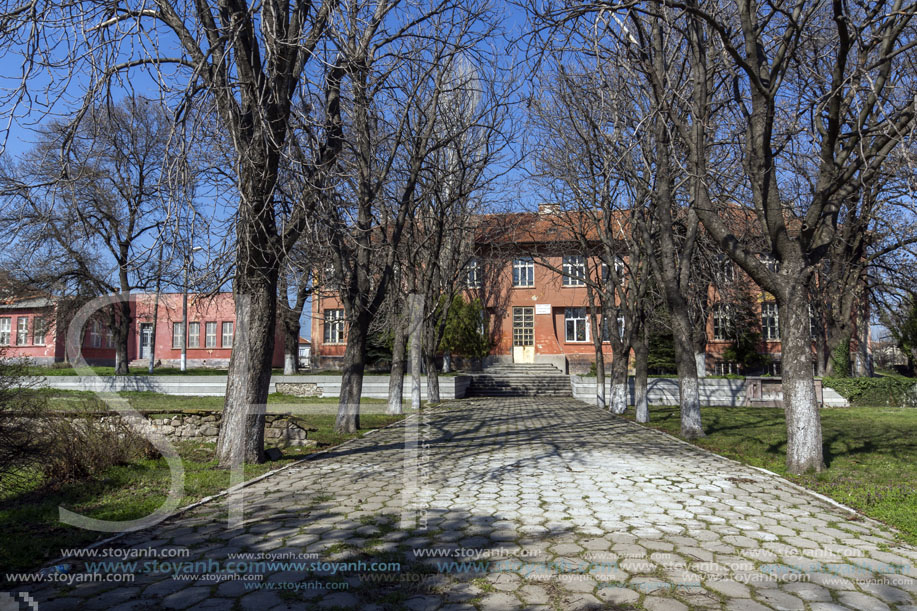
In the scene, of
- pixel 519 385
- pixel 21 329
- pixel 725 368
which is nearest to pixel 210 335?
pixel 21 329

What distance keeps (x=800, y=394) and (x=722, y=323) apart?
24125mm

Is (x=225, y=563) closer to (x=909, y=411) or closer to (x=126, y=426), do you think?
(x=126, y=426)

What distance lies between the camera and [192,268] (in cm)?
659

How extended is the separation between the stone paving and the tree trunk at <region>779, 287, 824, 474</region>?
0.56m

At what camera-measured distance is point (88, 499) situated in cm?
621

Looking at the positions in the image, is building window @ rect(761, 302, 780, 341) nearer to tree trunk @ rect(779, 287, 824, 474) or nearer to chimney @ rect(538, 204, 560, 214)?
chimney @ rect(538, 204, 560, 214)

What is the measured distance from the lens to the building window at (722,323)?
24.4 metres

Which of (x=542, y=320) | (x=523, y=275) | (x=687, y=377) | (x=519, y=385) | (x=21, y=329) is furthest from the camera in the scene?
(x=21, y=329)

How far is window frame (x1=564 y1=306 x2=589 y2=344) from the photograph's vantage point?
3562 centimetres

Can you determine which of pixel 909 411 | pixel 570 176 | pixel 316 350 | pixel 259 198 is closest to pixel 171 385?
pixel 316 350

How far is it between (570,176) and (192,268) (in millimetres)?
12626

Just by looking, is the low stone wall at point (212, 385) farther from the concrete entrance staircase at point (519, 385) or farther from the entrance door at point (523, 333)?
the entrance door at point (523, 333)

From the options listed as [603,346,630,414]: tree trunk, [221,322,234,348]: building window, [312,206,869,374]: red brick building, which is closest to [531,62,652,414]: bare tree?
[603,346,630,414]: tree trunk

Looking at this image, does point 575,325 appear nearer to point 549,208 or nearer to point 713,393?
point 713,393
